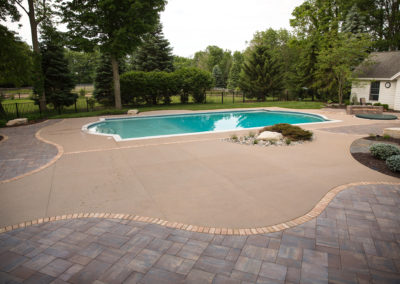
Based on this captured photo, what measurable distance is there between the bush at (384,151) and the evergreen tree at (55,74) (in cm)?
1780

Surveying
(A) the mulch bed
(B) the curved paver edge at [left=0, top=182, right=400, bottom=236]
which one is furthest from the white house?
(B) the curved paver edge at [left=0, top=182, right=400, bottom=236]

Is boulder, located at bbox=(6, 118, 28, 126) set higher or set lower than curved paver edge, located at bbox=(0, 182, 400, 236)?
higher

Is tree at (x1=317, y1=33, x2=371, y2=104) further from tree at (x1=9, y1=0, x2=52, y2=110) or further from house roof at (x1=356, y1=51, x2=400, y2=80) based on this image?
tree at (x1=9, y1=0, x2=52, y2=110)

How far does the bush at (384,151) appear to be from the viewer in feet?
21.1

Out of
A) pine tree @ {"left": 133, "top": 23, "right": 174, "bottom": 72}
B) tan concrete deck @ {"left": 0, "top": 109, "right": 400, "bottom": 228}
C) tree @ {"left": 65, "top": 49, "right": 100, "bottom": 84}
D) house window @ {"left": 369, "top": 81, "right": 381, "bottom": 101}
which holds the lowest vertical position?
tan concrete deck @ {"left": 0, "top": 109, "right": 400, "bottom": 228}

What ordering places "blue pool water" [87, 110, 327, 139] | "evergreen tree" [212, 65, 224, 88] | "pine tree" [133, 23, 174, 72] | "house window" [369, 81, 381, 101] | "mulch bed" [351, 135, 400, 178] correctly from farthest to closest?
"evergreen tree" [212, 65, 224, 88] < "pine tree" [133, 23, 174, 72] < "house window" [369, 81, 381, 101] < "blue pool water" [87, 110, 327, 139] < "mulch bed" [351, 135, 400, 178]

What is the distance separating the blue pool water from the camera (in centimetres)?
1259

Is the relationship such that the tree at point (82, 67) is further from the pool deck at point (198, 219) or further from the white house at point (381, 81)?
the pool deck at point (198, 219)

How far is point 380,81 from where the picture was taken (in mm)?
18516

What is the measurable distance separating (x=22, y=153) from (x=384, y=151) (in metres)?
9.91

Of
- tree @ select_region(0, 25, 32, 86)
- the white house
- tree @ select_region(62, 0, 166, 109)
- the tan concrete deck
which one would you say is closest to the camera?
the tan concrete deck

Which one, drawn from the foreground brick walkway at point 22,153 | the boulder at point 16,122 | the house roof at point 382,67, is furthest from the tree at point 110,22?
the house roof at point 382,67

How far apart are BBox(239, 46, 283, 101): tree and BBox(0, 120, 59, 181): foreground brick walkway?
67.4ft

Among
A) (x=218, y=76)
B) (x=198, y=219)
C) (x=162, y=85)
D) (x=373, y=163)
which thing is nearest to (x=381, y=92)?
(x=373, y=163)
